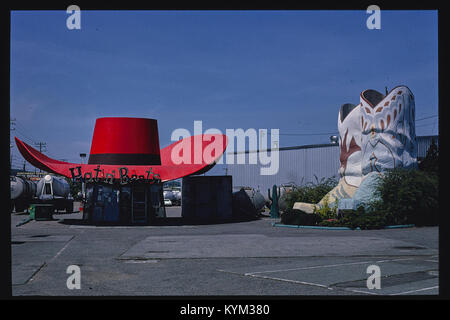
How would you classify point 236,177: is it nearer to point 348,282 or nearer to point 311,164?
point 311,164

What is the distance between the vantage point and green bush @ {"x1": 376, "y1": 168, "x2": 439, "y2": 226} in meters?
22.1

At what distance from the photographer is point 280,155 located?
171 ft

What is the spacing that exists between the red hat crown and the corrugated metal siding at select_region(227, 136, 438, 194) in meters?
15.7

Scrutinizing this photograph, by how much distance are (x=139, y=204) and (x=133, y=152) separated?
3033mm

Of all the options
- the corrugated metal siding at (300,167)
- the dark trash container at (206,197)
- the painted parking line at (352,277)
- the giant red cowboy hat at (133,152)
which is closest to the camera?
the painted parking line at (352,277)

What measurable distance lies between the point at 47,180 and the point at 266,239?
27.4 m

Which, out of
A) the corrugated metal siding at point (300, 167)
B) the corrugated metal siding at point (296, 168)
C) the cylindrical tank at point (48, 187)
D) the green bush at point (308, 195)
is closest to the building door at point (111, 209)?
the green bush at point (308, 195)

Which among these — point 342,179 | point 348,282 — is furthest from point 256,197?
point 348,282

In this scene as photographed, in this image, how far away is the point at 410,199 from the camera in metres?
22.1

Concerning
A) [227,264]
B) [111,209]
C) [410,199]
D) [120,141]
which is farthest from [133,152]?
[227,264]

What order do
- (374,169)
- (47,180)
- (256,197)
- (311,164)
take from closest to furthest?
(374,169), (256,197), (47,180), (311,164)

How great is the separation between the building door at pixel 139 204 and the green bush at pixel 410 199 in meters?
12.1

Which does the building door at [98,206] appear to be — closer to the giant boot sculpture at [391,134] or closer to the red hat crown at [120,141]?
the red hat crown at [120,141]

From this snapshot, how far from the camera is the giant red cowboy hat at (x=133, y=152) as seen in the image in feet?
86.5
